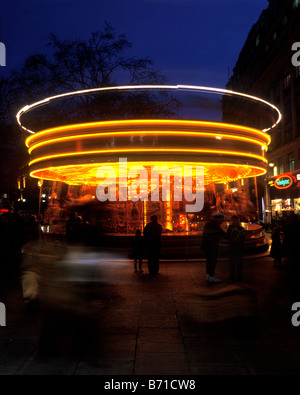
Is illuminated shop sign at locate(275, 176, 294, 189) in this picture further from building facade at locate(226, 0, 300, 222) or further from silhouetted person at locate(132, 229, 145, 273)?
silhouetted person at locate(132, 229, 145, 273)

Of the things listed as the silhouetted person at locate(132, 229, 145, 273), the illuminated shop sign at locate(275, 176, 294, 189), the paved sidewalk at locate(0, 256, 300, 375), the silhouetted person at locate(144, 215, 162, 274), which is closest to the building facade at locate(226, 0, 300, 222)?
the illuminated shop sign at locate(275, 176, 294, 189)

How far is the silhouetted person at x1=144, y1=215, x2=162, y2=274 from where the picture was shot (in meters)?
9.39

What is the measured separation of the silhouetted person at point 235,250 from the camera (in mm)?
8859

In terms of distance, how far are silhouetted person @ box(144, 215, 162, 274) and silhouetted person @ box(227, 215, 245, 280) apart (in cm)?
182

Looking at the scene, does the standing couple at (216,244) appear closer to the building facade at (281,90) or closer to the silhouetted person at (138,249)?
the silhouetted person at (138,249)

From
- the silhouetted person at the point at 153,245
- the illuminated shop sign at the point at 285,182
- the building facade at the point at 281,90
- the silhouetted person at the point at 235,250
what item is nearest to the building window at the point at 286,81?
the building facade at the point at 281,90

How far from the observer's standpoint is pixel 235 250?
354 inches

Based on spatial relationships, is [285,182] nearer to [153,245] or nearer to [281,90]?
[281,90]

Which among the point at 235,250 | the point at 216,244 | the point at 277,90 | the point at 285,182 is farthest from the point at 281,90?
the point at 216,244

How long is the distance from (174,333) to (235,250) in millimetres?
4324

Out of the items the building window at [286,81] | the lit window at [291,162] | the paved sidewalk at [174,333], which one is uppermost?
the building window at [286,81]

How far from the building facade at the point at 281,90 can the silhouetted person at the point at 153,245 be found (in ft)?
74.4

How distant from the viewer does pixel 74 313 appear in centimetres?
595
